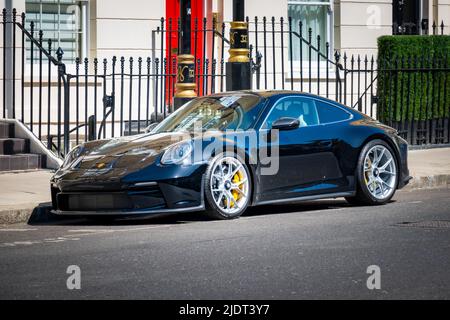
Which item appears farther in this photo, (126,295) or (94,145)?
(94,145)

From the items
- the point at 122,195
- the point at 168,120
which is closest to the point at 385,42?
the point at 168,120

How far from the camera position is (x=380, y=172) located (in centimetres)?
1259

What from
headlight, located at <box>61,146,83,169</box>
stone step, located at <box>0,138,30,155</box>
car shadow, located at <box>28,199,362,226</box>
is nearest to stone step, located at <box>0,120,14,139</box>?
stone step, located at <box>0,138,30,155</box>

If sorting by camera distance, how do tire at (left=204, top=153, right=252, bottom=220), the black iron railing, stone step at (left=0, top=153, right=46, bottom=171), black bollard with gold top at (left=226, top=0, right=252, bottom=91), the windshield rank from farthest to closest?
the black iron railing, stone step at (left=0, top=153, right=46, bottom=171), black bollard with gold top at (left=226, top=0, right=252, bottom=91), the windshield, tire at (left=204, top=153, right=252, bottom=220)

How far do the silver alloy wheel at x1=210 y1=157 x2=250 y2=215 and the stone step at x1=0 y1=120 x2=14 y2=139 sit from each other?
550 centimetres

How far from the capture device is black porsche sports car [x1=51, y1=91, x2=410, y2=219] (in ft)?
36.0

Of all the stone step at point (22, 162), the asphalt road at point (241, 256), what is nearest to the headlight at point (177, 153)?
the asphalt road at point (241, 256)

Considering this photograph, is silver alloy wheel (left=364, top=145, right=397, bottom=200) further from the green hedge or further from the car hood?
the green hedge

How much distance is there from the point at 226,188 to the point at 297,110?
1503 millimetres

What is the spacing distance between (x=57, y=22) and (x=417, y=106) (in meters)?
6.22

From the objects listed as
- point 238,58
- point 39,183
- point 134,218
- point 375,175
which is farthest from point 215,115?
point 39,183

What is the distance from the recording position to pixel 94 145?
39.1 ft

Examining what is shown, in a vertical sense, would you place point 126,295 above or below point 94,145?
below
